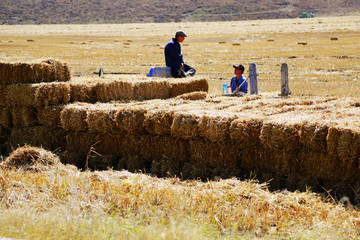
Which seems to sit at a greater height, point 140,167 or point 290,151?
point 290,151

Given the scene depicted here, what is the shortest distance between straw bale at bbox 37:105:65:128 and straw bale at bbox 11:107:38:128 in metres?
0.18

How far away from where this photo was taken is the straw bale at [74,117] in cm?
999

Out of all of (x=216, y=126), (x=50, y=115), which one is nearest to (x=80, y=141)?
(x=50, y=115)

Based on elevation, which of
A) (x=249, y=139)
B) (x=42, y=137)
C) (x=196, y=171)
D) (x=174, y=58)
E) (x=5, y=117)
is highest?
(x=174, y=58)

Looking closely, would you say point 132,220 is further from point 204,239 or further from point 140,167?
point 140,167

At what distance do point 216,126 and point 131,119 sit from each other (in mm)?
1873

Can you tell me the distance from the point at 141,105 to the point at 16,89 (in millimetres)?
2957

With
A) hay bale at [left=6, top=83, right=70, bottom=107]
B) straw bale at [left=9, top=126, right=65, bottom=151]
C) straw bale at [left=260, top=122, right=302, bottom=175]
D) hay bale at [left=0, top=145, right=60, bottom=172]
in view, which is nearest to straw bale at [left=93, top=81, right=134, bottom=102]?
hay bale at [left=6, top=83, right=70, bottom=107]

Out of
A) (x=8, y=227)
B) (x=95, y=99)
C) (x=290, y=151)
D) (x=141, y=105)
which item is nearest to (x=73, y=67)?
(x=95, y=99)

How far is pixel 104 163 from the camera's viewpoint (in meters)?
9.70

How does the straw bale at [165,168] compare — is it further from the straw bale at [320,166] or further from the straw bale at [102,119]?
the straw bale at [320,166]

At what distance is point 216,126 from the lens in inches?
324

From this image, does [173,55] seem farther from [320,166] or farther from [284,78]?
[320,166]

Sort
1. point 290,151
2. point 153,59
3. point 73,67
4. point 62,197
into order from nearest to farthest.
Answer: point 62,197 → point 290,151 → point 73,67 → point 153,59
